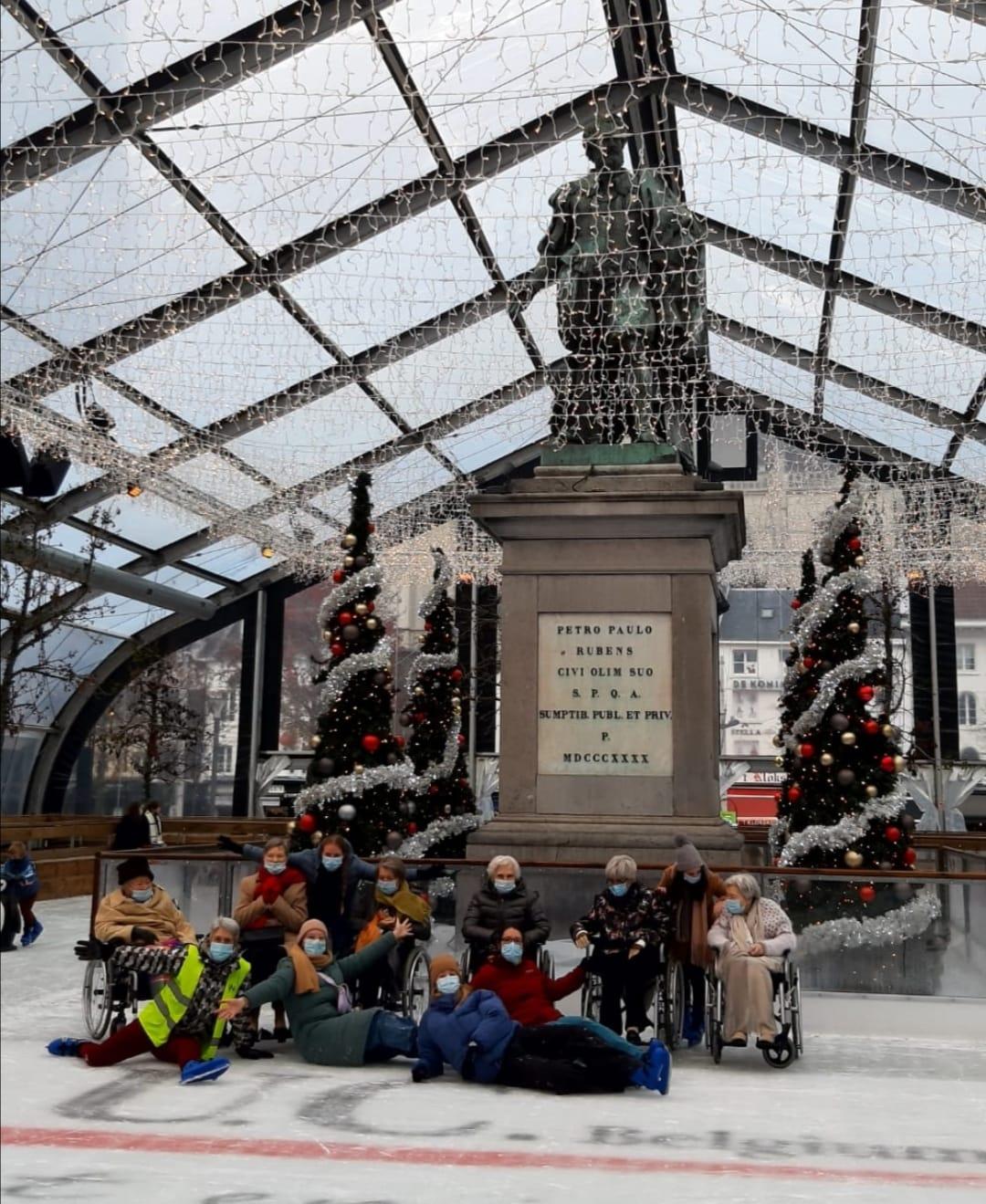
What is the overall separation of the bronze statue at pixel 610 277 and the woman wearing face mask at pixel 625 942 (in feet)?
12.0

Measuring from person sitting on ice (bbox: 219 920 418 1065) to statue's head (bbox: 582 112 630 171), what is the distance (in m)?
5.70

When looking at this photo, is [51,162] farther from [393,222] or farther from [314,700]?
[314,700]

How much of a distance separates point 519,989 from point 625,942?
0.65 meters

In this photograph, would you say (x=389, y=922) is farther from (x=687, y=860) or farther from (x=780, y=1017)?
(x=780, y=1017)

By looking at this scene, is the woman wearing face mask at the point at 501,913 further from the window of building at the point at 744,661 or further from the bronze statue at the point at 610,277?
the window of building at the point at 744,661

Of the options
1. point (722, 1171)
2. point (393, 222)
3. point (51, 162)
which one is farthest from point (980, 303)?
point (722, 1171)

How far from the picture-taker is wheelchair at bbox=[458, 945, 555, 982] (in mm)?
7262

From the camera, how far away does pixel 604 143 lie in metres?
9.84

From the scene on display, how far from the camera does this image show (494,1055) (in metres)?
6.03

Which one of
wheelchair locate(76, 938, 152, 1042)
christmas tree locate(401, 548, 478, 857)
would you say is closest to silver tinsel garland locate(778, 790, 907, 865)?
christmas tree locate(401, 548, 478, 857)

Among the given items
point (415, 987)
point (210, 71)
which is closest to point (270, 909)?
point (415, 987)

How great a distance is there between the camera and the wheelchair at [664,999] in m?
7.04

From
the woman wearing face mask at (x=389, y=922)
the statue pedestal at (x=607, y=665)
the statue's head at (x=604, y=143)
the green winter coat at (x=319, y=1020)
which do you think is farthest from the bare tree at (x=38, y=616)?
the green winter coat at (x=319, y=1020)

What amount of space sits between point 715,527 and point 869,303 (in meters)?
7.64
